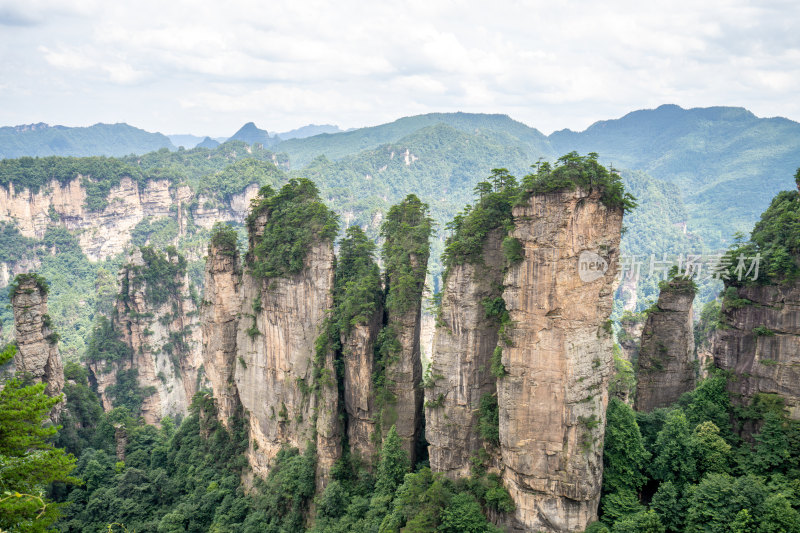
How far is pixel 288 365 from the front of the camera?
111 ft

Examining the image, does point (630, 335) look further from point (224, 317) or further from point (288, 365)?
point (224, 317)

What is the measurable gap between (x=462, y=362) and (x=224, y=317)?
20310 millimetres

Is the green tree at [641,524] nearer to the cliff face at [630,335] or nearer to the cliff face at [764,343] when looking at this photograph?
the cliff face at [764,343]

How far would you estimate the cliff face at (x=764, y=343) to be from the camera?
2236cm

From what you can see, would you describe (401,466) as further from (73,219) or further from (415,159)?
(415,159)

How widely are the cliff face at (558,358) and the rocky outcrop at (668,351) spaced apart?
29.5 feet

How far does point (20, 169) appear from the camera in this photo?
110 m

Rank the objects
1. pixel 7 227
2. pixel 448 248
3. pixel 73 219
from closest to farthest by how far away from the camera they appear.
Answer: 1. pixel 448 248
2. pixel 7 227
3. pixel 73 219

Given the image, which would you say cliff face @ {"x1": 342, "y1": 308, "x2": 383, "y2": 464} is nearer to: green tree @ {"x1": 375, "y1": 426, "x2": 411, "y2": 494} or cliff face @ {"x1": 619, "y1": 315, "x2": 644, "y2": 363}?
green tree @ {"x1": 375, "y1": 426, "x2": 411, "y2": 494}

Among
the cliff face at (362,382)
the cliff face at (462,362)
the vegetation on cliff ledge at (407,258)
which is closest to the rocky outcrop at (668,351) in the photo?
the cliff face at (462,362)

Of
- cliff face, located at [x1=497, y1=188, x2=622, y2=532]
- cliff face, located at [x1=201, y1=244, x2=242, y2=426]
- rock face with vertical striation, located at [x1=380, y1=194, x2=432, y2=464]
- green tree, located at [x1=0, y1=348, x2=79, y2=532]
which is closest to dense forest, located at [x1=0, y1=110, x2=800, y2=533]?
green tree, located at [x1=0, y1=348, x2=79, y2=532]

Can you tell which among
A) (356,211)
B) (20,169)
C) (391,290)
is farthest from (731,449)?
(20,169)

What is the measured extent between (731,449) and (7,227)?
124685 mm

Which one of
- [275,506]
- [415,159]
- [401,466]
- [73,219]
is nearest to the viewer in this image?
[401,466]
